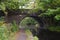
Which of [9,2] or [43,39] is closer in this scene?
[43,39]

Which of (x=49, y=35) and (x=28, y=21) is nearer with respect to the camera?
(x=49, y=35)

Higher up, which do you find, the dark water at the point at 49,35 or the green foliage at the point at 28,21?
the dark water at the point at 49,35

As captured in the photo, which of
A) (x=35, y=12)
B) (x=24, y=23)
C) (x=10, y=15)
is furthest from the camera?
(x=24, y=23)

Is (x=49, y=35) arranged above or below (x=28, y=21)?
A: above

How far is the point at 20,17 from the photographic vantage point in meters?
21.5

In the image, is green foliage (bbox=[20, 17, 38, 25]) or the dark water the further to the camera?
green foliage (bbox=[20, 17, 38, 25])

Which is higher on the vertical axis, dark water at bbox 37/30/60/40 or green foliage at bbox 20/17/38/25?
dark water at bbox 37/30/60/40

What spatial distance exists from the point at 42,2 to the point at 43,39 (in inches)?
124

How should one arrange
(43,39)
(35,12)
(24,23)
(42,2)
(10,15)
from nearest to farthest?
(43,39) < (42,2) < (35,12) < (10,15) < (24,23)

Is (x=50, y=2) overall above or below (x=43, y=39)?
above

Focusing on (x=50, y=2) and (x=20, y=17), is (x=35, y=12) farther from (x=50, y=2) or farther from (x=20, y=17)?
(x=50, y=2)

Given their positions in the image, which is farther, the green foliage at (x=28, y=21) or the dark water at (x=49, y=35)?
the green foliage at (x=28, y=21)

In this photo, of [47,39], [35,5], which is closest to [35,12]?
[35,5]

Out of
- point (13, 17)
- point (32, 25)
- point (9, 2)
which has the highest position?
point (9, 2)
